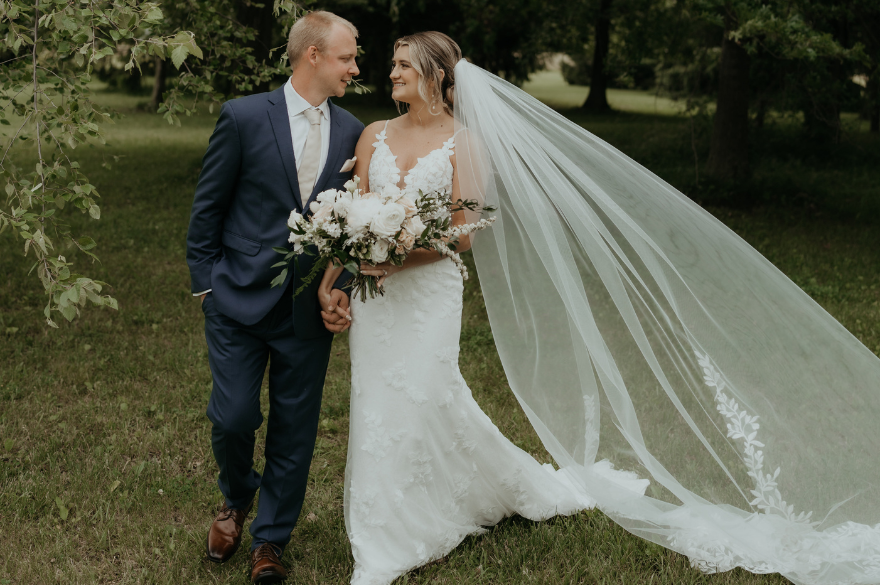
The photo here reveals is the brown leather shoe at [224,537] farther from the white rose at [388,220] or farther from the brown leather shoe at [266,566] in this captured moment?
the white rose at [388,220]

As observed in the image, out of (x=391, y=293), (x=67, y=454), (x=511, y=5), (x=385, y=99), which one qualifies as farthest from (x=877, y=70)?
(x=385, y=99)

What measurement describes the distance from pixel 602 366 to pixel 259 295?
1594mm

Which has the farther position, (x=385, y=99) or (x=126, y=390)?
(x=385, y=99)

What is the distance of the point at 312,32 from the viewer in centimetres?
330

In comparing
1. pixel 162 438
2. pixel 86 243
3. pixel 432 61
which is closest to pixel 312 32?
pixel 432 61

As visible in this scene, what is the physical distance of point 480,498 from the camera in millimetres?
3855

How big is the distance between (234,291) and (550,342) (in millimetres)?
1477

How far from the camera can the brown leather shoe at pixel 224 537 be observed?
365cm

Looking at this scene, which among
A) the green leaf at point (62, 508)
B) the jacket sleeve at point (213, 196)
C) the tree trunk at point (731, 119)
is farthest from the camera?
the tree trunk at point (731, 119)

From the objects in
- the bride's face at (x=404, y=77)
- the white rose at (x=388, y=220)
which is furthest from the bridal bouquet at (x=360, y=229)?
the bride's face at (x=404, y=77)

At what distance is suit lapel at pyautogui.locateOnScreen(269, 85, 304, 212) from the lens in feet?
10.9

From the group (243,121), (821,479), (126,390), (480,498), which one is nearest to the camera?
(243,121)

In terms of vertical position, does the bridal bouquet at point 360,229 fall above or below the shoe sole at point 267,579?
above

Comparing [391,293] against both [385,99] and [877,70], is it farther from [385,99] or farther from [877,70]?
[385,99]
